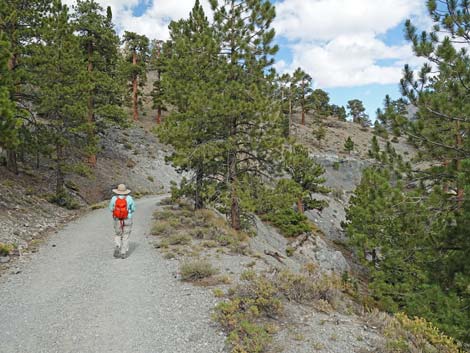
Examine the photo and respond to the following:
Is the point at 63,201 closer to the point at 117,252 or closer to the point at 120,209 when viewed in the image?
the point at 117,252

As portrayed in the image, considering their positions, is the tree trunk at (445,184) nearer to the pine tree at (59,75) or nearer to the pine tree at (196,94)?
the pine tree at (196,94)

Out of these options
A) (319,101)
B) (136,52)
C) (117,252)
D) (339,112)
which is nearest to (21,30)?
(117,252)

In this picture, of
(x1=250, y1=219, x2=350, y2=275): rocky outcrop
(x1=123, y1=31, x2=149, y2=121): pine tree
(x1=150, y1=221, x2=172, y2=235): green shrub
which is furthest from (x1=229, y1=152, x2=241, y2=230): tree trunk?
(x1=123, y1=31, x2=149, y2=121): pine tree

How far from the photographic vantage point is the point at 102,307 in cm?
615

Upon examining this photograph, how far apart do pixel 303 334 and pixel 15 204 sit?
44.4 ft

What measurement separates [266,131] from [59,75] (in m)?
10.2

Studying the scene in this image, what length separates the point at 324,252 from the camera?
80.1ft

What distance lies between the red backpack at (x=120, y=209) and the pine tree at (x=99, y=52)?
16.2 meters

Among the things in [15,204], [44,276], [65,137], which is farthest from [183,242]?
[65,137]

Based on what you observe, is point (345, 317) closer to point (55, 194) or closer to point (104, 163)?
point (55, 194)

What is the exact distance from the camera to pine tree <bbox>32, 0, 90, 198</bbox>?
15062 millimetres

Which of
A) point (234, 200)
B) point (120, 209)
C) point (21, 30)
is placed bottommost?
point (234, 200)

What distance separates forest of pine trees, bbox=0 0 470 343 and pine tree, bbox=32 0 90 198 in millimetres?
49

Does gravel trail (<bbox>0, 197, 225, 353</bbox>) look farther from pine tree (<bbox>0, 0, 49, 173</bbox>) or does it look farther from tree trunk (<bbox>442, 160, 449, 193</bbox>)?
pine tree (<bbox>0, 0, 49, 173</bbox>)
